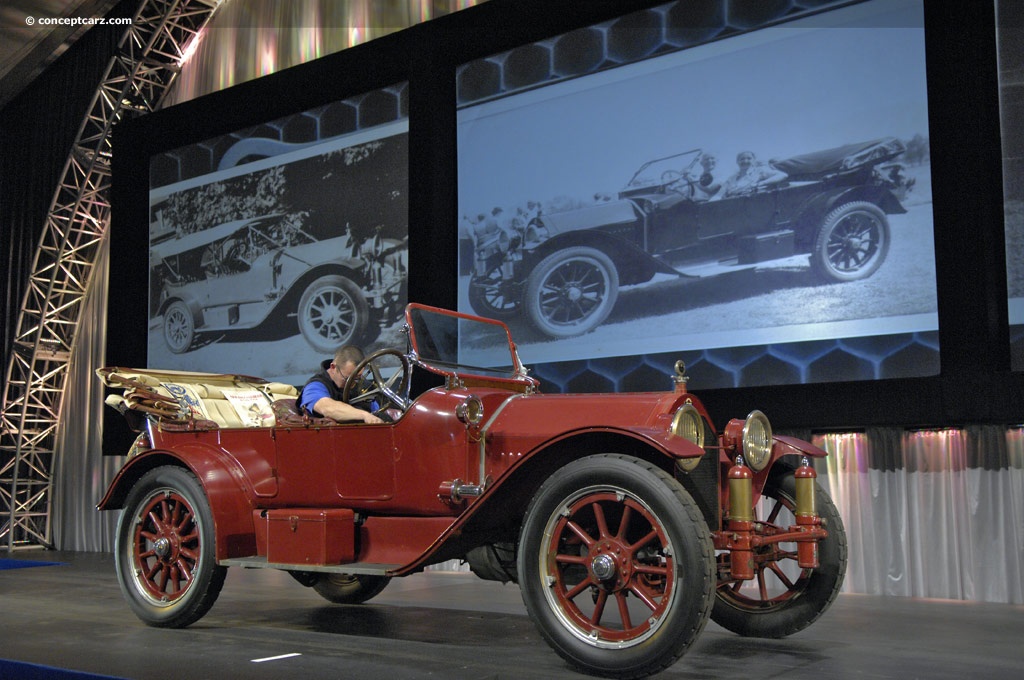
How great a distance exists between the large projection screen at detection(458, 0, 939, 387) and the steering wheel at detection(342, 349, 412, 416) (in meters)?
2.69

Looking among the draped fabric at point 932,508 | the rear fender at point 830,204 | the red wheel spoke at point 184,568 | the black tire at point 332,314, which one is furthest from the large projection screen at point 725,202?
the red wheel spoke at point 184,568

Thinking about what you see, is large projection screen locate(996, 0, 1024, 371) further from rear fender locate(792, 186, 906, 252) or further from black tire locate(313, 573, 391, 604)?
black tire locate(313, 573, 391, 604)

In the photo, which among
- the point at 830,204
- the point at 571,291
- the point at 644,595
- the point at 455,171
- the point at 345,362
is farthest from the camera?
the point at 455,171

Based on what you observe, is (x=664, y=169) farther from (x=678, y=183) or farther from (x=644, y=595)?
(x=644, y=595)

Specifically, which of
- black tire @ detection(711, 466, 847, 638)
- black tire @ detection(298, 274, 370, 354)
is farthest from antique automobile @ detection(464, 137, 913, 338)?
black tire @ detection(711, 466, 847, 638)

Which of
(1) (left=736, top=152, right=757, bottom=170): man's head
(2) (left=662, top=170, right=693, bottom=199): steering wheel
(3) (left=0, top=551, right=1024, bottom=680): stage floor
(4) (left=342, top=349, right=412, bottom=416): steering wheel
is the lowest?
(3) (left=0, top=551, right=1024, bottom=680): stage floor

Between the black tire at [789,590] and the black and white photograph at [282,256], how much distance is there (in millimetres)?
4690

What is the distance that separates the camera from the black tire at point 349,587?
510 cm

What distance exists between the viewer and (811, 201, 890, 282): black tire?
5730 millimetres

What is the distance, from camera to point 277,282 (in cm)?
896

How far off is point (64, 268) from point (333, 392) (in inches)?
328

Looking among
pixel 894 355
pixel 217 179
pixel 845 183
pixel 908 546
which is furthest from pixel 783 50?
pixel 217 179

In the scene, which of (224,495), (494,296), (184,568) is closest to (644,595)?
(224,495)

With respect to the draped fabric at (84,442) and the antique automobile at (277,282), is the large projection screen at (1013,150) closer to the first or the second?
the antique automobile at (277,282)
